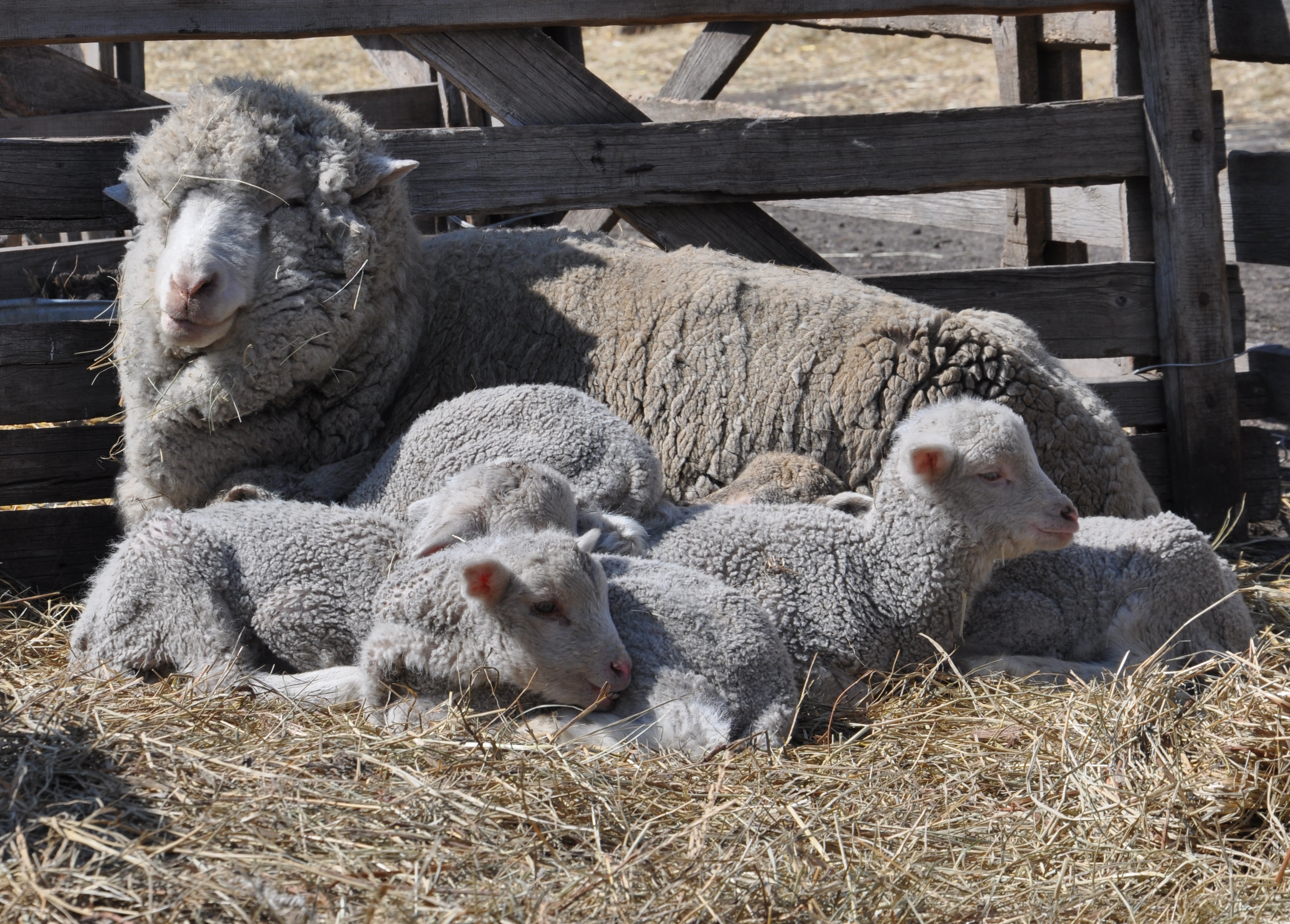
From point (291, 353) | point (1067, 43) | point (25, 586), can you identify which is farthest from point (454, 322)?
point (1067, 43)

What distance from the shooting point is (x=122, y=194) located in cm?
429

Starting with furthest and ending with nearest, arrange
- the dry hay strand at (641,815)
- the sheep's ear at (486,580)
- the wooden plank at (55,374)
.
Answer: the wooden plank at (55,374) → the sheep's ear at (486,580) → the dry hay strand at (641,815)

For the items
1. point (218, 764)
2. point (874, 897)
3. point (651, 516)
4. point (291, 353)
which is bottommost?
point (874, 897)

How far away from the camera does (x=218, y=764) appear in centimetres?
284

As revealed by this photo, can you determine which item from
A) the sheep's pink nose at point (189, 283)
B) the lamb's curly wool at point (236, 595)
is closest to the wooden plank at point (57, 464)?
the sheep's pink nose at point (189, 283)

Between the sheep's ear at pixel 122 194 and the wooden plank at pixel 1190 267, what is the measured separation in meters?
3.76

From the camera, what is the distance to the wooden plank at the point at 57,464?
453 cm

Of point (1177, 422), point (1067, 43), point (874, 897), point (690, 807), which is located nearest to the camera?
point (874, 897)

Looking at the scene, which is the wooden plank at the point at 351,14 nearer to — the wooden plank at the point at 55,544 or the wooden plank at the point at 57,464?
the wooden plank at the point at 57,464

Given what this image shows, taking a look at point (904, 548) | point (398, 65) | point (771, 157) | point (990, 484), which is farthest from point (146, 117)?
point (990, 484)

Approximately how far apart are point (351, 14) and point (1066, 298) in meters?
2.91

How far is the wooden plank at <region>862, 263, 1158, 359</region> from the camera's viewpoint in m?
5.21

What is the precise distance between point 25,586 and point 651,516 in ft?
7.38

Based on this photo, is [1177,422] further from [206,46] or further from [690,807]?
[206,46]
